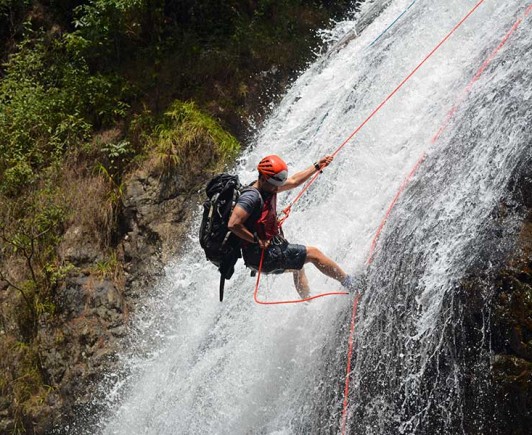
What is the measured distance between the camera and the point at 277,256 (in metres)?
5.80

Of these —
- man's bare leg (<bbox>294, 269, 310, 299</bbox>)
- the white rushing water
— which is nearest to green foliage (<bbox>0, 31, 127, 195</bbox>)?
the white rushing water

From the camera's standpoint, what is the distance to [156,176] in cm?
902

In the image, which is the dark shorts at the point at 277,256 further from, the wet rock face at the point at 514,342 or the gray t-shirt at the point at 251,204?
the wet rock face at the point at 514,342

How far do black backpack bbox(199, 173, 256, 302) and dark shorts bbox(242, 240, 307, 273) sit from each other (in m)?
0.15

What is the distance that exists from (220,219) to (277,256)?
2.05ft

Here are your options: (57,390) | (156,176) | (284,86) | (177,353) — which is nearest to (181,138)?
(156,176)

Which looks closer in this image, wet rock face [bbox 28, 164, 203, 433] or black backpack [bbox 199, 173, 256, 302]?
black backpack [bbox 199, 173, 256, 302]

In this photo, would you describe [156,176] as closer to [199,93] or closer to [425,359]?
[199,93]

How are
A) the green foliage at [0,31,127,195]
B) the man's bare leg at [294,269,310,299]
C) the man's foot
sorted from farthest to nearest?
the green foliage at [0,31,127,195] < the man's bare leg at [294,269,310,299] < the man's foot

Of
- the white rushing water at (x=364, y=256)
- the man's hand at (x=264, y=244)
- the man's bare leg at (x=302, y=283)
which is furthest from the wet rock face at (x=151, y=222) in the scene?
the man's hand at (x=264, y=244)

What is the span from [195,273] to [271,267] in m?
2.78

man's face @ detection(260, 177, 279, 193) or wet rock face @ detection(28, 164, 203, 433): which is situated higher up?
man's face @ detection(260, 177, 279, 193)

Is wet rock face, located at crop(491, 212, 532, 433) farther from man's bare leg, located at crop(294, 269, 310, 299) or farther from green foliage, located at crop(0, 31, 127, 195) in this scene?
green foliage, located at crop(0, 31, 127, 195)

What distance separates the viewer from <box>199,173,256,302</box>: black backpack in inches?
223
